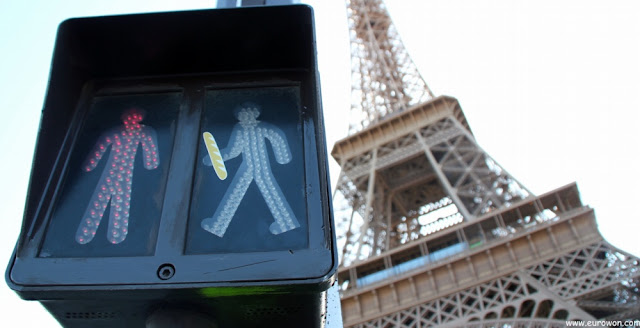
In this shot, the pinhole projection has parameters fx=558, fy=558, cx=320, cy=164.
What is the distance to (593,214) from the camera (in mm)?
15414

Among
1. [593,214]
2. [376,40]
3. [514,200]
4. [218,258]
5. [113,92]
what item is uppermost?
[376,40]

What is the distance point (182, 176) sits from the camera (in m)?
1.52

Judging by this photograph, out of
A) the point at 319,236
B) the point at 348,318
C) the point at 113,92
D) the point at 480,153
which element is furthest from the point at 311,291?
the point at 480,153

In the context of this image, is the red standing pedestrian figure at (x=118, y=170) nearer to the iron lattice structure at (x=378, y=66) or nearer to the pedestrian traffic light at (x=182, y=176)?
the pedestrian traffic light at (x=182, y=176)

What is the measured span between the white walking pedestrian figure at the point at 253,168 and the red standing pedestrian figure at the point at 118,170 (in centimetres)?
20

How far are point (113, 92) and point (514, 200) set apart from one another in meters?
18.1

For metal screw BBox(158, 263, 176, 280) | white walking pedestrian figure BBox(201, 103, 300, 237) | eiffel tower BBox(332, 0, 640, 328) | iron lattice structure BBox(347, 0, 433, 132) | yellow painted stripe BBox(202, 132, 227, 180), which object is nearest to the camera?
metal screw BBox(158, 263, 176, 280)

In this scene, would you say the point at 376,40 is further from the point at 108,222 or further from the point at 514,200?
the point at 108,222

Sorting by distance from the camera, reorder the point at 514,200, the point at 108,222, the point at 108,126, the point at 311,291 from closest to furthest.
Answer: the point at 311,291
the point at 108,222
the point at 108,126
the point at 514,200

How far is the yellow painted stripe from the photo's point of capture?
5.01 feet

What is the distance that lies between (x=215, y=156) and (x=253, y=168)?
13 cm

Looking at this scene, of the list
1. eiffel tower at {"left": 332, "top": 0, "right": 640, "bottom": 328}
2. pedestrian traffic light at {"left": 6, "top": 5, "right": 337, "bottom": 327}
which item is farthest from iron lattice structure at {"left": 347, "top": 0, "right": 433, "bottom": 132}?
pedestrian traffic light at {"left": 6, "top": 5, "right": 337, "bottom": 327}

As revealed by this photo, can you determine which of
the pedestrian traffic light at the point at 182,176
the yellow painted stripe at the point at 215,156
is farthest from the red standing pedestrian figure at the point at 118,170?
the yellow painted stripe at the point at 215,156

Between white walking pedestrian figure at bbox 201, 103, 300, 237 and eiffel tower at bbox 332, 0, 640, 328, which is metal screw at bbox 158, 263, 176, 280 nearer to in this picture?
white walking pedestrian figure at bbox 201, 103, 300, 237
